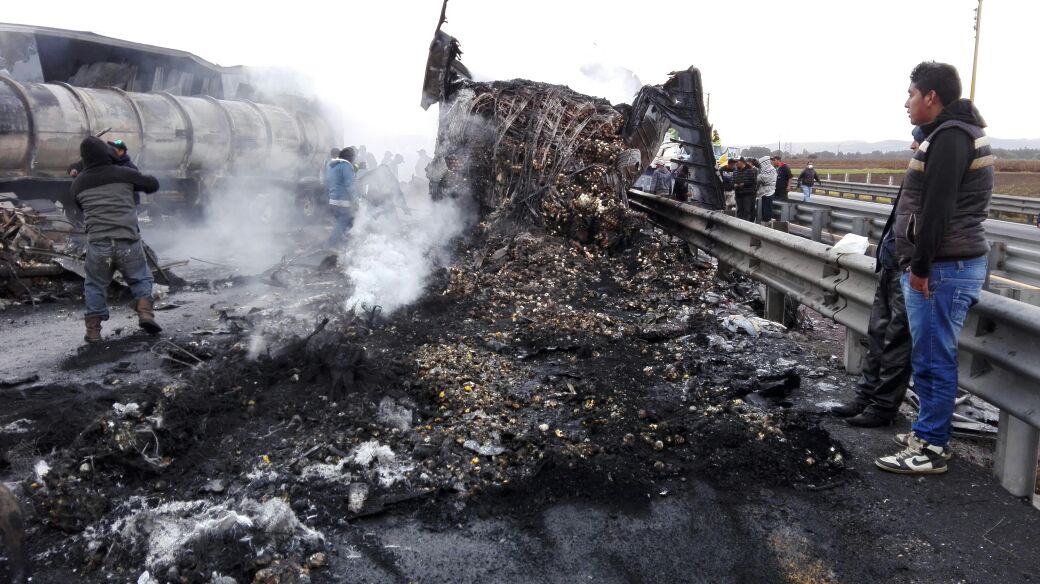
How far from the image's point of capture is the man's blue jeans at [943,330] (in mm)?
2988

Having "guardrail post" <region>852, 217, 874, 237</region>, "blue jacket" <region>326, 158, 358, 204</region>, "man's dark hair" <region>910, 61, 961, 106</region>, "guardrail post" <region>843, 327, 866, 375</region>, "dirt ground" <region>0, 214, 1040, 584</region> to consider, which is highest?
"man's dark hair" <region>910, 61, 961, 106</region>

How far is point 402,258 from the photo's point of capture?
6.86 meters

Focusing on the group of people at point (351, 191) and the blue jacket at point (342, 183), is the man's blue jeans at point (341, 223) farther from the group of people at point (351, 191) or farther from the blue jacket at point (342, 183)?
the blue jacket at point (342, 183)

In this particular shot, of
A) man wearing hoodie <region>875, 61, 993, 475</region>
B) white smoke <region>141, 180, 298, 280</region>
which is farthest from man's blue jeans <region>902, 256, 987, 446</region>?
white smoke <region>141, 180, 298, 280</region>

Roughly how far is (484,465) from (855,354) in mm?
2706

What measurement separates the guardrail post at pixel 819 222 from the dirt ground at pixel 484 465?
3.96 m

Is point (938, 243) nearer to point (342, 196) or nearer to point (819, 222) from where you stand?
point (819, 222)

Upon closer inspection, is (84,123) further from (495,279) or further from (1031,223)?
(1031,223)

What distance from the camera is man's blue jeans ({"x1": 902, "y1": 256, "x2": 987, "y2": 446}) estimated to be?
118 inches

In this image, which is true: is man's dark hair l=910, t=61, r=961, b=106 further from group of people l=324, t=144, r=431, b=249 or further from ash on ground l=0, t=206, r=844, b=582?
group of people l=324, t=144, r=431, b=249

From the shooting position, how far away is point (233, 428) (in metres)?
3.55

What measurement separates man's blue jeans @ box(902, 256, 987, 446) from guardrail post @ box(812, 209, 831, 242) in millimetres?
6000

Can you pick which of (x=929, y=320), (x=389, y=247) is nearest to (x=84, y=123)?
(x=389, y=247)

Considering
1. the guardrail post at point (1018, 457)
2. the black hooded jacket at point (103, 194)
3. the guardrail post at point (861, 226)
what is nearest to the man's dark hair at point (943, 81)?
the guardrail post at point (1018, 457)
